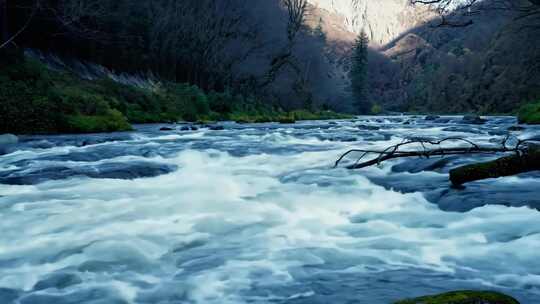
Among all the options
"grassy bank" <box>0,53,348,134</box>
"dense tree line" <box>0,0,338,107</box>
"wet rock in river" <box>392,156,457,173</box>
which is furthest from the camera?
"dense tree line" <box>0,0,338,107</box>

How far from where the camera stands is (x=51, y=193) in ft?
21.7

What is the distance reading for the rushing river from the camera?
3.29 metres

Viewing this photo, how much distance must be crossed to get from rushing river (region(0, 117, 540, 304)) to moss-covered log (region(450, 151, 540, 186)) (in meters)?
0.21

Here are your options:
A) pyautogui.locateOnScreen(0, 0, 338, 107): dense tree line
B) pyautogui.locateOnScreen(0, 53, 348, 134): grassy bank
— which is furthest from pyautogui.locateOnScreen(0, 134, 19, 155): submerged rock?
pyautogui.locateOnScreen(0, 0, 338, 107): dense tree line

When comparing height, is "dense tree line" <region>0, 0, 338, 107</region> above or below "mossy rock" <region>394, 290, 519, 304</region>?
above

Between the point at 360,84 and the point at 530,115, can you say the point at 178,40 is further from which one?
the point at 360,84

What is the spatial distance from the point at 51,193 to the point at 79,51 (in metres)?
25.6

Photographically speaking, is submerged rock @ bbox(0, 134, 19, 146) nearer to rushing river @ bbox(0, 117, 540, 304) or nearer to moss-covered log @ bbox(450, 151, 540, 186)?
rushing river @ bbox(0, 117, 540, 304)

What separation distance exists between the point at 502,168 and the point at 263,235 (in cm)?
321

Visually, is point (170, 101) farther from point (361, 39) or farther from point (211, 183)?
point (361, 39)

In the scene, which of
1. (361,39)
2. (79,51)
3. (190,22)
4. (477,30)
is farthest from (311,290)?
(477,30)

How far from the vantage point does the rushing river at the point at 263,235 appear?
3285 millimetres

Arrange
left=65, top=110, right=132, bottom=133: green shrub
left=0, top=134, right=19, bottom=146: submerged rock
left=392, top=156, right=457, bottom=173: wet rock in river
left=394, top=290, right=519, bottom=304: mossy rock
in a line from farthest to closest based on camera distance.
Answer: left=65, top=110, right=132, bottom=133: green shrub
left=0, top=134, right=19, bottom=146: submerged rock
left=392, top=156, right=457, bottom=173: wet rock in river
left=394, top=290, right=519, bottom=304: mossy rock

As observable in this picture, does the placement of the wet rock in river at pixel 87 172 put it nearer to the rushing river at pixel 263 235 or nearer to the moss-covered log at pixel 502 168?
the rushing river at pixel 263 235
